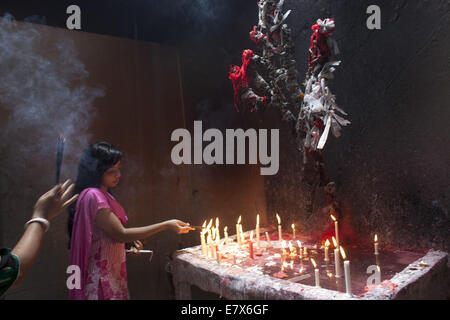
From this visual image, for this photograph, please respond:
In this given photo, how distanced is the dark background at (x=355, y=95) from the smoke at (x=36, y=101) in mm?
278

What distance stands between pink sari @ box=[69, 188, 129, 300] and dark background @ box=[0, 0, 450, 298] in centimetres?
196

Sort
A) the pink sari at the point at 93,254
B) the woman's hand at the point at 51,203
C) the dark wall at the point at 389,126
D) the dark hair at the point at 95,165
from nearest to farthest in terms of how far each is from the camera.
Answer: the woman's hand at the point at 51,203 → the pink sari at the point at 93,254 → the dark hair at the point at 95,165 → the dark wall at the point at 389,126

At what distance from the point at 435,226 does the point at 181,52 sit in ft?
12.2

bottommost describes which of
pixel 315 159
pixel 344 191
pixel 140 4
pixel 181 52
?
pixel 344 191

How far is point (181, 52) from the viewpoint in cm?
455

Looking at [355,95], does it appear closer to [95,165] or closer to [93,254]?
[95,165]

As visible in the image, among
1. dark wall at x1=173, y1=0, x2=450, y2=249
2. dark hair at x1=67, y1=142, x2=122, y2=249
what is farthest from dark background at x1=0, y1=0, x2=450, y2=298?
dark hair at x1=67, y1=142, x2=122, y2=249

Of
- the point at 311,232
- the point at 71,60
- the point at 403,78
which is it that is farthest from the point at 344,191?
the point at 71,60

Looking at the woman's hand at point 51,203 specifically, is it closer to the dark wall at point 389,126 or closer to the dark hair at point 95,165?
the dark hair at point 95,165

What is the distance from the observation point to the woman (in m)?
2.28

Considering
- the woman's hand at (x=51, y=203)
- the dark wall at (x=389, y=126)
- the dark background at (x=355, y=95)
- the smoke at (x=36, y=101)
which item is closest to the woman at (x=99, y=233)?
the woman's hand at (x=51, y=203)

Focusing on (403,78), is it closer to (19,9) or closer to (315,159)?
(315,159)

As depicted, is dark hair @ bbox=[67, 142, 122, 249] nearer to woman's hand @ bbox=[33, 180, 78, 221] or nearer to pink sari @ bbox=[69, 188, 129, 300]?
pink sari @ bbox=[69, 188, 129, 300]

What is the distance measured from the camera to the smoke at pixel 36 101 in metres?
3.16
